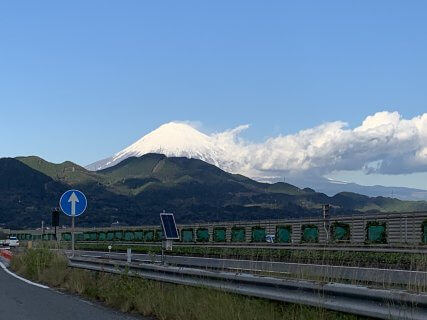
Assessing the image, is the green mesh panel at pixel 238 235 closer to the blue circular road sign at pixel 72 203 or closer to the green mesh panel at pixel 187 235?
the green mesh panel at pixel 187 235

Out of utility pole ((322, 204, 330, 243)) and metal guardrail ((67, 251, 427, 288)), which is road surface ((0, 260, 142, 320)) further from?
utility pole ((322, 204, 330, 243))

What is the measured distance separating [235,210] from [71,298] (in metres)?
166

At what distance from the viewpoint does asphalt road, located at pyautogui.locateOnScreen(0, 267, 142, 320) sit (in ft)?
38.5

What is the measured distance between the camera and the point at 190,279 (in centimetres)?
1116

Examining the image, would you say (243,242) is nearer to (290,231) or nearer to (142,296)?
(290,231)

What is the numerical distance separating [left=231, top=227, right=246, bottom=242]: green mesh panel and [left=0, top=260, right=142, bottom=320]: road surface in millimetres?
31460

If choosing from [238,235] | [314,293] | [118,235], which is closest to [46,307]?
[314,293]

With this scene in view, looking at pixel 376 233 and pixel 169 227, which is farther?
pixel 376 233

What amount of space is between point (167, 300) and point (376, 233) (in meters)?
23.9

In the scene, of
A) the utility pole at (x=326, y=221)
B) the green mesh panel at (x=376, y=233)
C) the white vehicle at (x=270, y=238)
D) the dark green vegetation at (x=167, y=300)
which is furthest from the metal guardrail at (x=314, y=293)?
the white vehicle at (x=270, y=238)

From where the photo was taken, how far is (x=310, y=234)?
39.2m

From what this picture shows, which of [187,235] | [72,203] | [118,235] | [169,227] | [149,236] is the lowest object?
[118,235]

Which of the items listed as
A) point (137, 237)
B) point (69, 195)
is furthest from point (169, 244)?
point (137, 237)

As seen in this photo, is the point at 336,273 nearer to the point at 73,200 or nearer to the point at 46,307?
the point at 46,307
